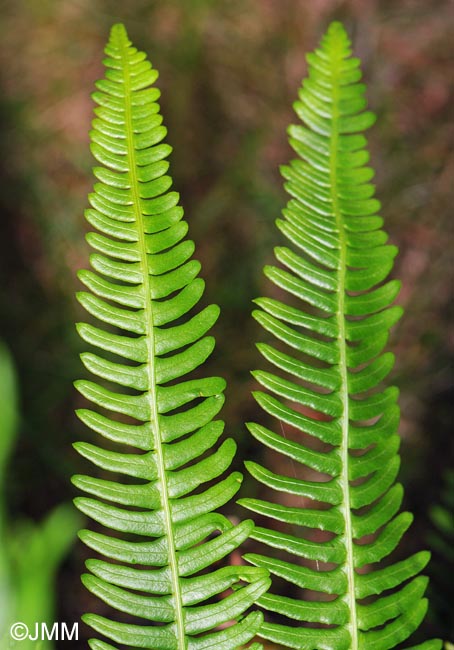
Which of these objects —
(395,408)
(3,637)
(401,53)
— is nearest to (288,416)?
(395,408)

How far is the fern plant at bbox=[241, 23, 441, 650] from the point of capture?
1.11 m

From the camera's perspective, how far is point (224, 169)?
2.81 meters

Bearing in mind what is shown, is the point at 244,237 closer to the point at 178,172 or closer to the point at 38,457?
the point at 178,172

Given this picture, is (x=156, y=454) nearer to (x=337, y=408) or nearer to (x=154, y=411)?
(x=154, y=411)

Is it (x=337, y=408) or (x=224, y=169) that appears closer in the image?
(x=337, y=408)

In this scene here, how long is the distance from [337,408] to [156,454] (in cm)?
32

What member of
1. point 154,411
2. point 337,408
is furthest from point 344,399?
point 154,411

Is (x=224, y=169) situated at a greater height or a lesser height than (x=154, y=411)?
greater

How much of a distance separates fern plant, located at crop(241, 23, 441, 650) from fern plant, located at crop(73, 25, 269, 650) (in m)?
0.07

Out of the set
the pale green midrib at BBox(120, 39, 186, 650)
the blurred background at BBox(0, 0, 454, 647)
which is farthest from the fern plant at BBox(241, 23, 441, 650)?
the blurred background at BBox(0, 0, 454, 647)

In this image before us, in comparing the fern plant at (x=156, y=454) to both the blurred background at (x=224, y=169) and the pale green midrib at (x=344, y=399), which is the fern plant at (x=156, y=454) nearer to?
the pale green midrib at (x=344, y=399)

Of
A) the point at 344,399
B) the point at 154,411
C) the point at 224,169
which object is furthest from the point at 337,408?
the point at 224,169

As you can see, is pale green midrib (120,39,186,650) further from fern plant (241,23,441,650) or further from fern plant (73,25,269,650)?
fern plant (241,23,441,650)

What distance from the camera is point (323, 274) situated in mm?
1212
